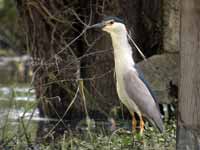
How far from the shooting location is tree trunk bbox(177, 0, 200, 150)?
5.62 meters

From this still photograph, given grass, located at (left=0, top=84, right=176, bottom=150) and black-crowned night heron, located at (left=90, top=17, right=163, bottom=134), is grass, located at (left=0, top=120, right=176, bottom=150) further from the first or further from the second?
black-crowned night heron, located at (left=90, top=17, right=163, bottom=134)

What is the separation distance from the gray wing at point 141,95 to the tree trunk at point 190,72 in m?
1.27

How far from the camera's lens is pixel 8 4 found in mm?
20406

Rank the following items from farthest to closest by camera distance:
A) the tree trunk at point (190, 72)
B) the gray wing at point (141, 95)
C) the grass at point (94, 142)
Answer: the gray wing at point (141, 95), the grass at point (94, 142), the tree trunk at point (190, 72)

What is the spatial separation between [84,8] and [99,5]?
0.88 feet

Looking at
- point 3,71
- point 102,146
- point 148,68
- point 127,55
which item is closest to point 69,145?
point 102,146

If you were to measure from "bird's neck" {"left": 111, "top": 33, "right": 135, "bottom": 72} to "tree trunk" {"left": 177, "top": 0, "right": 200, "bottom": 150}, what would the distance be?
1.41 meters

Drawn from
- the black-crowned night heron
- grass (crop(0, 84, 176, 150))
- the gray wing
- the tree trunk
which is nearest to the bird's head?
the black-crowned night heron

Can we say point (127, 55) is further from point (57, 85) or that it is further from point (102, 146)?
point (57, 85)

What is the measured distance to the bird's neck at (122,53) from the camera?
7.03 metres

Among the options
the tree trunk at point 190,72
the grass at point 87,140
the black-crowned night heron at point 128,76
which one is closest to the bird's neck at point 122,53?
the black-crowned night heron at point 128,76

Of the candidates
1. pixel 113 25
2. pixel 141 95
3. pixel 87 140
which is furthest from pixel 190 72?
pixel 87 140

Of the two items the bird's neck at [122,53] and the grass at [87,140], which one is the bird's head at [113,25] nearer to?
the bird's neck at [122,53]

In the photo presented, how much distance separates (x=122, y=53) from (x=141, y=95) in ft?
1.44
